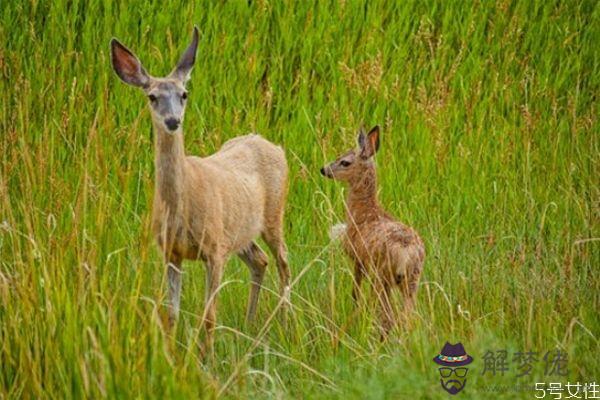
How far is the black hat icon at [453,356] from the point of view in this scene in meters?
4.69

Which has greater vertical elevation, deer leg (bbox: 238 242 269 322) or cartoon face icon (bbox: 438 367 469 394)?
cartoon face icon (bbox: 438 367 469 394)

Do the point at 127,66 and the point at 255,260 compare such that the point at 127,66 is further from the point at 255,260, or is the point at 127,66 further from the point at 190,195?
the point at 255,260

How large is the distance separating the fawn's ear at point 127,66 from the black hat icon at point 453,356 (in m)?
2.35

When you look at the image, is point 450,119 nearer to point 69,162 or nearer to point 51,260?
point 69,162

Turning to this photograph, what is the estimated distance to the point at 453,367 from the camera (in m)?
4.64

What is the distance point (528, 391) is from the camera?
14.7ft

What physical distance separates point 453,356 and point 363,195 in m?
2.57

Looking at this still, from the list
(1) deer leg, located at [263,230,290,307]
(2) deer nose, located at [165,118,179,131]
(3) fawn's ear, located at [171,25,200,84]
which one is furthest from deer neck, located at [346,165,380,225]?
(2) deer nose, located at [165,118,179,131]

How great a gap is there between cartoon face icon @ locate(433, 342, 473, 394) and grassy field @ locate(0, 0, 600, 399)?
0.15 ft

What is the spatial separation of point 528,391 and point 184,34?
554 cm

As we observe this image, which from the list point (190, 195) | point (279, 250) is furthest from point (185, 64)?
point (279, 250)

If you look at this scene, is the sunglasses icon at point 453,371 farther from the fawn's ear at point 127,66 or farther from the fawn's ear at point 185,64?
the fawn's ear at point 127,66

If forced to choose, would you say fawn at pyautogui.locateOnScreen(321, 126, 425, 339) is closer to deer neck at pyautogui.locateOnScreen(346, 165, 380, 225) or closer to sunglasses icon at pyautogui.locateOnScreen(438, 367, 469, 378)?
deer neck at pyautogui.locateOnScreen(346, 165, 380, 225)

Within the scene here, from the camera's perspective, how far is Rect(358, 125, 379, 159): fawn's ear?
286 inches
